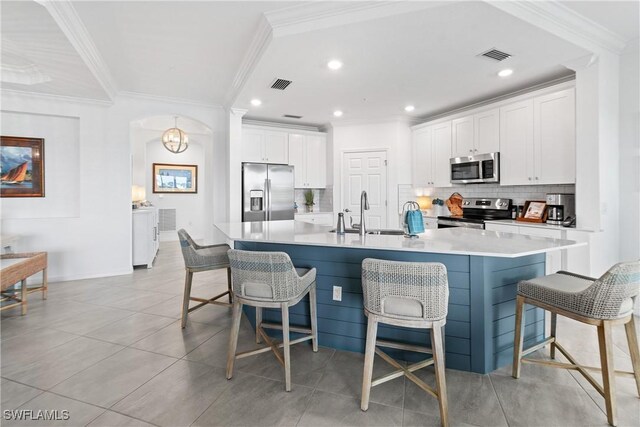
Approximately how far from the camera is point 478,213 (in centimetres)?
488

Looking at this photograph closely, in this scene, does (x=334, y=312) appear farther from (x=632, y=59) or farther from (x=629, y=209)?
(x=632, y=59)

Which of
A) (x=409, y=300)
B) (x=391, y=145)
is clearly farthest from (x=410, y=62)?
(x=409, y=300)

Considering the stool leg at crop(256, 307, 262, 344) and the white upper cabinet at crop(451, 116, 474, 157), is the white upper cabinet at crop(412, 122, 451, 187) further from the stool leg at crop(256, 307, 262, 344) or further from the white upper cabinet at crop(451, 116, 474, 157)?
A: the stool leg at crop(256, 307, 262, 344)

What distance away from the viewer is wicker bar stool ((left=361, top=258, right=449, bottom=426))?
165 cm

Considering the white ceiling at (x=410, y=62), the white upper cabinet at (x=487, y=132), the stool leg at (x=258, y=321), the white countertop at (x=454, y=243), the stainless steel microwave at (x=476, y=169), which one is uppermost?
the white ceiling at (x=410, y=62)

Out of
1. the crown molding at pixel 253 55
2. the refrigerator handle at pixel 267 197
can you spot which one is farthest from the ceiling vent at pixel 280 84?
the refrigerator handle at pixel 267 197

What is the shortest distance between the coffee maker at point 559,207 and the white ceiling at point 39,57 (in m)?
5.39

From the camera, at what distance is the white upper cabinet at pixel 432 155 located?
5.24 metres

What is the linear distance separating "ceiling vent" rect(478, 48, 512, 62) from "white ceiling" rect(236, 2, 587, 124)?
0.21 feet

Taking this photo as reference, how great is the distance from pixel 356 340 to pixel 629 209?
3358 millimetres

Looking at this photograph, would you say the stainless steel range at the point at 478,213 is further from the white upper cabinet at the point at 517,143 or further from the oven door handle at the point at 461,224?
the white upper cabinet at the point at 517,143

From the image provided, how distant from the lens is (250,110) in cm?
528

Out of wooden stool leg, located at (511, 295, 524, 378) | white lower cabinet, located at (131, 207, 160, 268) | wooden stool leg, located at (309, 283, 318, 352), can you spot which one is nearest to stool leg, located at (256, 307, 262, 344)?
wooden stool leg, located at (309, 283, 318, 352)

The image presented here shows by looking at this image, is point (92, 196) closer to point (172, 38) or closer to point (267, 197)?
point (267, 197)
